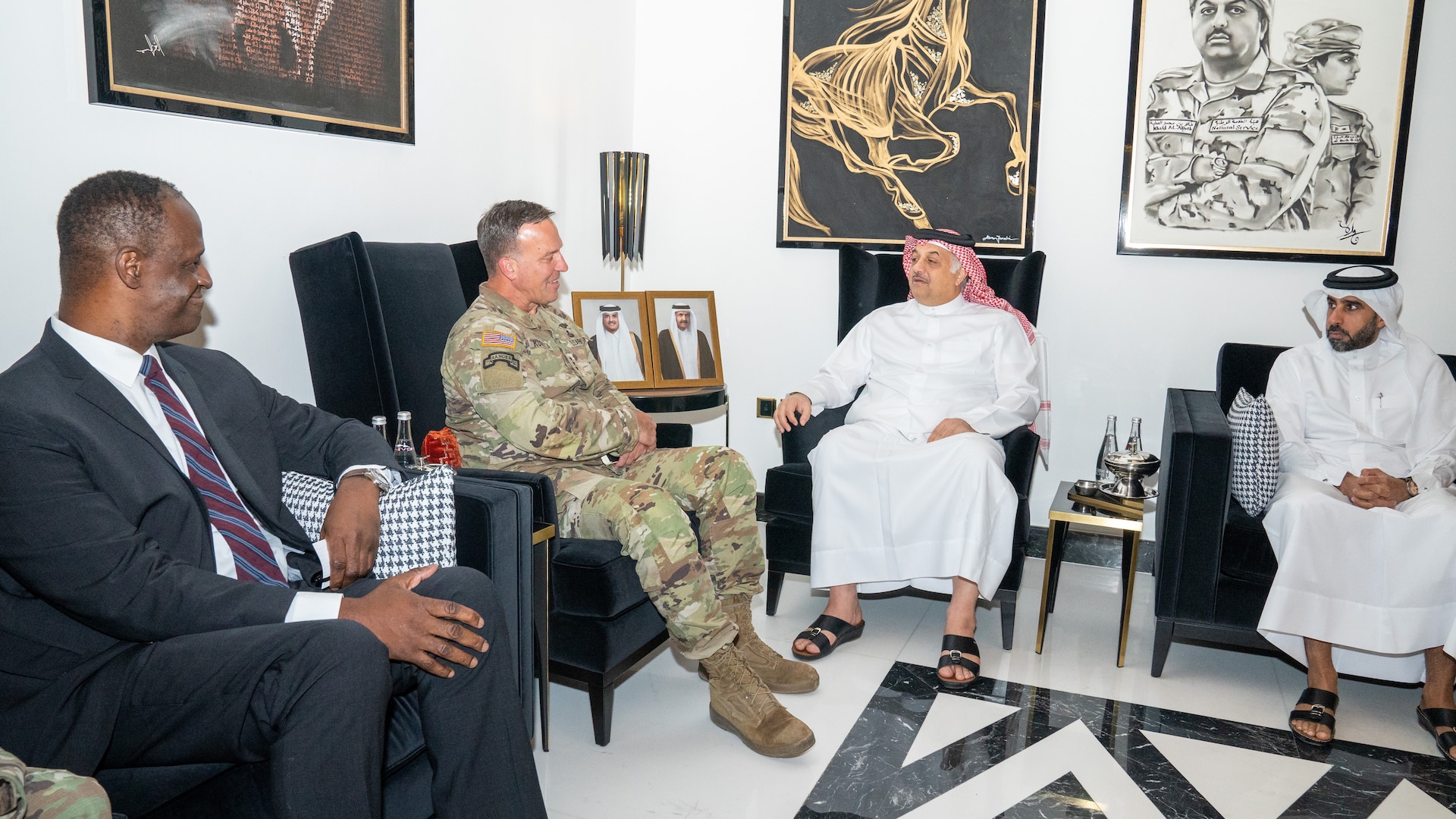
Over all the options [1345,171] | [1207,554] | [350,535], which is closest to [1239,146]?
[1345,171]

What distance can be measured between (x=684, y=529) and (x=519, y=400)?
0.51 m

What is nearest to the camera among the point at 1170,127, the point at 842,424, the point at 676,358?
the point at 842,424

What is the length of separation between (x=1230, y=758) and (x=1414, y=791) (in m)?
0.37

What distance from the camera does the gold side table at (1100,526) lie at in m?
2.79

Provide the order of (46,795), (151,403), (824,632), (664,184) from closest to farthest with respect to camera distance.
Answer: (46,795) → (151,403) → (824,632) → (664,184)

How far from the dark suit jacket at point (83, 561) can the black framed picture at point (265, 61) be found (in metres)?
0.86

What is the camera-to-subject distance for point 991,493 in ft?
9.18

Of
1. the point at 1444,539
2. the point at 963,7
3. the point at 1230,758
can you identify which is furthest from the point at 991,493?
the point at 963,7

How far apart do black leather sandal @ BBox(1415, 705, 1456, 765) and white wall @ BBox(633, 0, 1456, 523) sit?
4.59ft

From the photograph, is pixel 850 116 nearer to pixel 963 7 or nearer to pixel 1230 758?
pixel 963 7

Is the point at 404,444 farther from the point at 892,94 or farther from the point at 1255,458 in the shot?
the point at 892,94

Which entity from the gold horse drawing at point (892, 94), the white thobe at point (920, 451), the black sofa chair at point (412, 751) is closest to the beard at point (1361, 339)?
the white thobe at point (920, 451)
